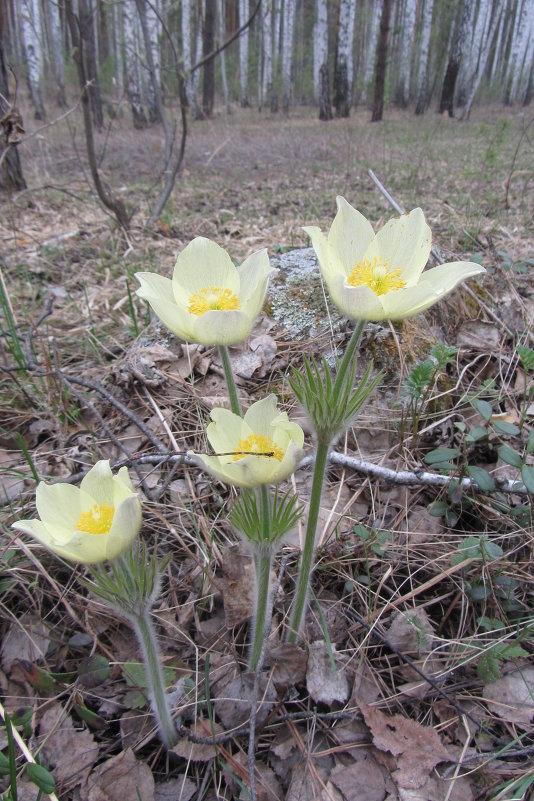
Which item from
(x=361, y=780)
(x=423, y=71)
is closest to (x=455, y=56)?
(x=423, y=71)

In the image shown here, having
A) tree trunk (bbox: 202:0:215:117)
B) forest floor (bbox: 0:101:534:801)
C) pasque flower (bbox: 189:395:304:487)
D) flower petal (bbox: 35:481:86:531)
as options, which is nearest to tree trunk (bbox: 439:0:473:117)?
tree trunk (bbox: 202:0:215:117)

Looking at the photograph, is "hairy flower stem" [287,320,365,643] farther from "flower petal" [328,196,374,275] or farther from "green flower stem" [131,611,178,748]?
"green flower stem" [131,611,178,748]

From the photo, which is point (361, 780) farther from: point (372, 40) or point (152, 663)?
point (372, 40)

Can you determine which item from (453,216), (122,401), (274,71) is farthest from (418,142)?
(274,71)

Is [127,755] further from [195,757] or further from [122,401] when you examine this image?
[122,401]

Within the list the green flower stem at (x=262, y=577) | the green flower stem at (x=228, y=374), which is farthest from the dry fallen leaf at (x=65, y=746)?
the green flower stem at (x=228, y=374)

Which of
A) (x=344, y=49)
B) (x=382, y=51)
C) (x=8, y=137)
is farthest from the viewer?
(x=344, y=49)

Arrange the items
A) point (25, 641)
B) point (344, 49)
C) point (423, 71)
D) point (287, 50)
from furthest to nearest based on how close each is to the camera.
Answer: point (287, 50) < point (423, 71) < point (344, 49) < point (25, 641)
